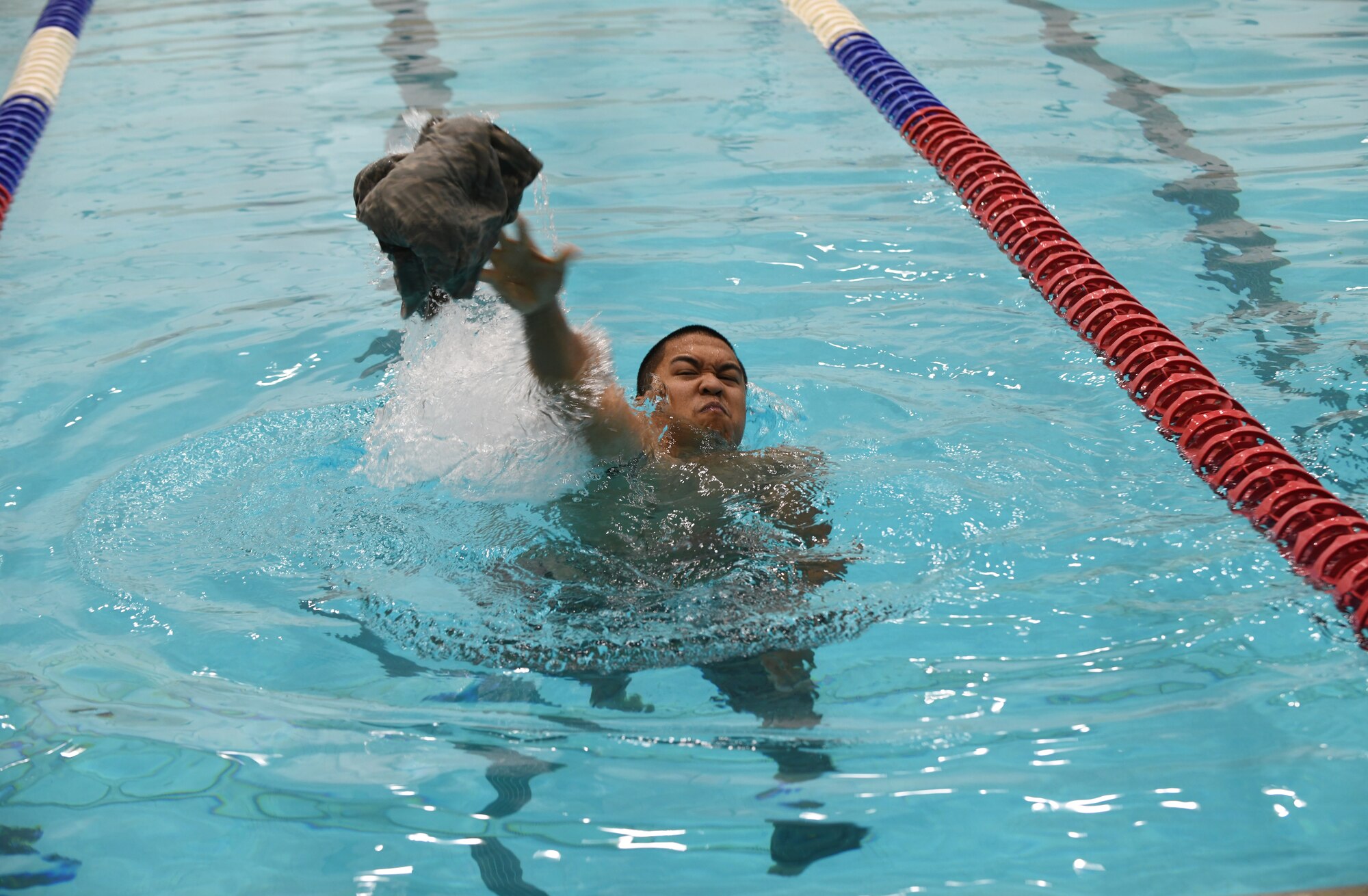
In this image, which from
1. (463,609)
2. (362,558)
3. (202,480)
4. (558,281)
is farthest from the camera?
(202,480)

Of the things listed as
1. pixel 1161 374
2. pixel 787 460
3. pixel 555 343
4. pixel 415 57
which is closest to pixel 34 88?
pixel 415 57

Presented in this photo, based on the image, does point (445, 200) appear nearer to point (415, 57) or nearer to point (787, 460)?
point (787, 460)

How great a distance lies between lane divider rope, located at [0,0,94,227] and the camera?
5.21 metres

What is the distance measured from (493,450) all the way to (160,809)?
1.25 meters

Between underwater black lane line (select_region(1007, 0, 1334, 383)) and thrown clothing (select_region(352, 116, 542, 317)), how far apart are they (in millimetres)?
2680

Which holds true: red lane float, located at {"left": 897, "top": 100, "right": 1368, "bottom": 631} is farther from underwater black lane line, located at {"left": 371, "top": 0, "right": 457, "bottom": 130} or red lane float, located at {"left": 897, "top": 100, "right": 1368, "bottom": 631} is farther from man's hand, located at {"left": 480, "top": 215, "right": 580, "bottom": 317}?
underwater black lane line, located at {"left": 371, "top": 0, "right": 457, "bottom": 130}

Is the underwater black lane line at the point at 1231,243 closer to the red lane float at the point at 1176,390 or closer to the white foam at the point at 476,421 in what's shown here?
the red lane float at the point at 1176,390

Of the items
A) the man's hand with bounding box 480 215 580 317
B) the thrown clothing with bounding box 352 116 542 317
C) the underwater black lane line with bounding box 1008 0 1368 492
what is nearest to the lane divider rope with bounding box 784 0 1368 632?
the underwater black lane line with bounding box 1008 0 1368 492

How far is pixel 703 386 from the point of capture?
10.6 ft

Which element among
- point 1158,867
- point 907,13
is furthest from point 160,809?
point 907,13

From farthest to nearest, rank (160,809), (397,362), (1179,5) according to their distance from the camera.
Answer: (1179,5)
(397,362)
(160,809)

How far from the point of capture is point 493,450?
10.5ft

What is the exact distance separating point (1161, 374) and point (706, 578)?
4.26 ft

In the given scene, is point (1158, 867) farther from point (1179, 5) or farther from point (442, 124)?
point (1179, 5)
